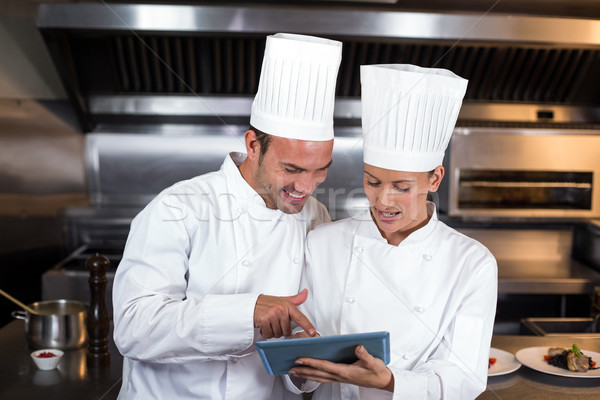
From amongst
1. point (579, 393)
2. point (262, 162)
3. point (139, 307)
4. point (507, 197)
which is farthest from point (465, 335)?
point (507, 197)

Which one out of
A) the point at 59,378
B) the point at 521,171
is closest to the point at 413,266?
the point at 59,378

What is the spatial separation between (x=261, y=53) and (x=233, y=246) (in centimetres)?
223

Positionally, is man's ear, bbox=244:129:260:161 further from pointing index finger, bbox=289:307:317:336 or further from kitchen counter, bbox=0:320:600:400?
kitchen counter, bbox=0:320:600:400

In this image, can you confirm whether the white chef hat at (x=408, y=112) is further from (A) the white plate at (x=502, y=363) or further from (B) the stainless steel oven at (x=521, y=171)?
(B) the stainless steel oven at (x=521, y=171)

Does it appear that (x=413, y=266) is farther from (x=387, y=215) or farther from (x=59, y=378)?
(x=59, y=378)

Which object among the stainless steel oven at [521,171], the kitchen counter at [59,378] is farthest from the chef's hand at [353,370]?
the stainless steel oven at [521,171]

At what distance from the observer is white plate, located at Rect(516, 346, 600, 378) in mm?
1826

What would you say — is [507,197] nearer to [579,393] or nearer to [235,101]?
[235,101]

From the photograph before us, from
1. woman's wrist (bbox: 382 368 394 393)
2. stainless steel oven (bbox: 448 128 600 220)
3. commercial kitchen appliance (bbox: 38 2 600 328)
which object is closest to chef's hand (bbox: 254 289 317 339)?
woman's wrist (bbox: 382 368 394 393)

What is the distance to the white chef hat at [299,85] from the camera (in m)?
1.59

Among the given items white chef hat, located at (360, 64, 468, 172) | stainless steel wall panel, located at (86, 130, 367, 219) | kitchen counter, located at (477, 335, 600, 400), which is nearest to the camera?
white chef hat, located at (360, 64, 468, 172)

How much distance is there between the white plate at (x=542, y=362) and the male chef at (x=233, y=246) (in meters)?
0.78

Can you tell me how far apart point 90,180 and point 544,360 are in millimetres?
3095

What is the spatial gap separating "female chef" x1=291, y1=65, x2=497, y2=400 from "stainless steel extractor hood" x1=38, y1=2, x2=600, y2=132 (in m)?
1.87
